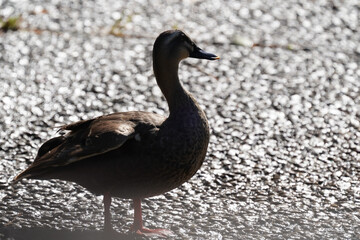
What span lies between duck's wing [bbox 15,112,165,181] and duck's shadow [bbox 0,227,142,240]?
1.01 ft

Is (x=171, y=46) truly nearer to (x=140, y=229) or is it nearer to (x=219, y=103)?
(x=140, y=229)

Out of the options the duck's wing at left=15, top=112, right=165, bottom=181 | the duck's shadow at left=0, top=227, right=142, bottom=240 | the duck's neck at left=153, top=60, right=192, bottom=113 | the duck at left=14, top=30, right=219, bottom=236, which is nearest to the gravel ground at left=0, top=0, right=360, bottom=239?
the duck's shadow at left=0, top=227, right=142, bottom=240

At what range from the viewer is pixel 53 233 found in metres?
4.33

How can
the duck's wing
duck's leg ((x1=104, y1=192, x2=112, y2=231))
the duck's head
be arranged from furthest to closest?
the duck's head
duck's leg ((x1=104, y1=192, x2=112, y2=231))
the duck's wing

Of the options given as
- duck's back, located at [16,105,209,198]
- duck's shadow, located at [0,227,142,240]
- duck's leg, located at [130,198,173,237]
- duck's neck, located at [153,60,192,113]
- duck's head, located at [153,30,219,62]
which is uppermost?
duck's head, located at [153,30,219,62]

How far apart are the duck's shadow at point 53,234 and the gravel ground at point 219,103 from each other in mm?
11

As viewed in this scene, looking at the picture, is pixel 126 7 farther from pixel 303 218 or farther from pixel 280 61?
pixel 303 218

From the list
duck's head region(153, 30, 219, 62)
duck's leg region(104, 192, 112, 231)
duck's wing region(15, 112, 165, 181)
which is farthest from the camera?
duck's head region(153, 30, 219, 62)

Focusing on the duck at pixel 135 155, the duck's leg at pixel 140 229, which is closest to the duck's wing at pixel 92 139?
the duck at pixel 135 155

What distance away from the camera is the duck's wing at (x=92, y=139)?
4.19 meters

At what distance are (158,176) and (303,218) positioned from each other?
940mm

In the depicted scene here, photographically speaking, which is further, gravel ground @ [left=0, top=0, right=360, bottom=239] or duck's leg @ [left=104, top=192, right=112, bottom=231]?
gravel ground @ [left=0, top=0, right=360, bottom=239]

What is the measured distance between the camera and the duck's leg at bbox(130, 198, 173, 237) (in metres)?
4.36

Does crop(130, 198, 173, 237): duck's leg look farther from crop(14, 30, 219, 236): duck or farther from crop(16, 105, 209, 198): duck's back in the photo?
crop(16, 105, 209, 198): duck's back
